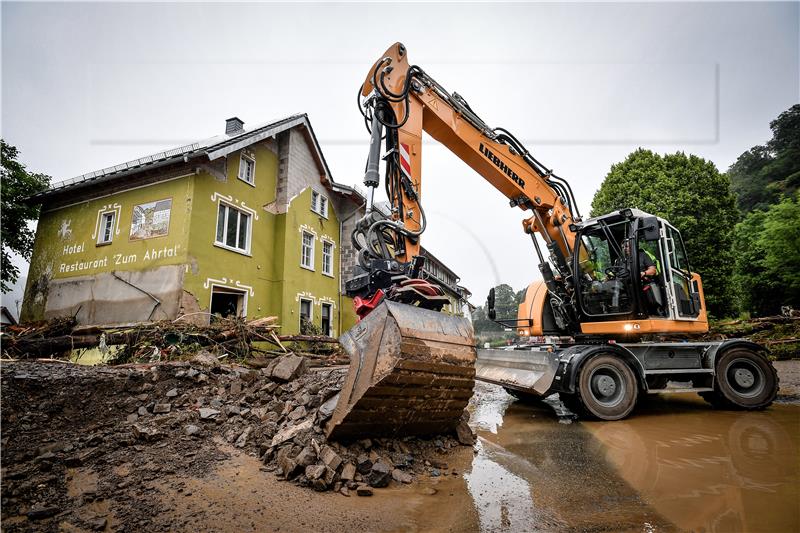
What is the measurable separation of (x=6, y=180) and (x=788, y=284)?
3431 cm

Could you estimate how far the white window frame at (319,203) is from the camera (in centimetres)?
1595

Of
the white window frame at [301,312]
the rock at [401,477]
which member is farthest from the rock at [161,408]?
the white window frame at [301,312]

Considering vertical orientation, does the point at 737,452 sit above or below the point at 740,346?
below

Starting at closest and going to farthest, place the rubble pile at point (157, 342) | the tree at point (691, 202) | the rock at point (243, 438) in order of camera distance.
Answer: the rock at point (243, 438)
the rubble pile at point (157, 342)
the tree at point (691, 202)

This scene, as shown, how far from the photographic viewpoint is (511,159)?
655 cm

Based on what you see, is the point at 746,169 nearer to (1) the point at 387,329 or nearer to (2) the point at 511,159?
(2) the point at 511,159

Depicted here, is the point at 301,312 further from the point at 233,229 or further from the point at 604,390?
the point at 604,390

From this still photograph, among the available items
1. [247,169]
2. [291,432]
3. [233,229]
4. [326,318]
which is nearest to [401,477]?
[291,432]

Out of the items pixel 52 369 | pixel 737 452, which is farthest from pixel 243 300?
pixel 737 452

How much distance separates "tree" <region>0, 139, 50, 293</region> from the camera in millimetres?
14266

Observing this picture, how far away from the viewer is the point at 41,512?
2346 millimetres

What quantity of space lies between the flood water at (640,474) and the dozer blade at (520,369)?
560mm

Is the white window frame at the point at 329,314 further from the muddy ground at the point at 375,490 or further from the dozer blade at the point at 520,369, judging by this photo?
the muddy ground at the point at 375,490

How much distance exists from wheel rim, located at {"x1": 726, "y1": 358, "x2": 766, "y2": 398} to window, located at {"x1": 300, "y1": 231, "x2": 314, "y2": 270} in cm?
1272
